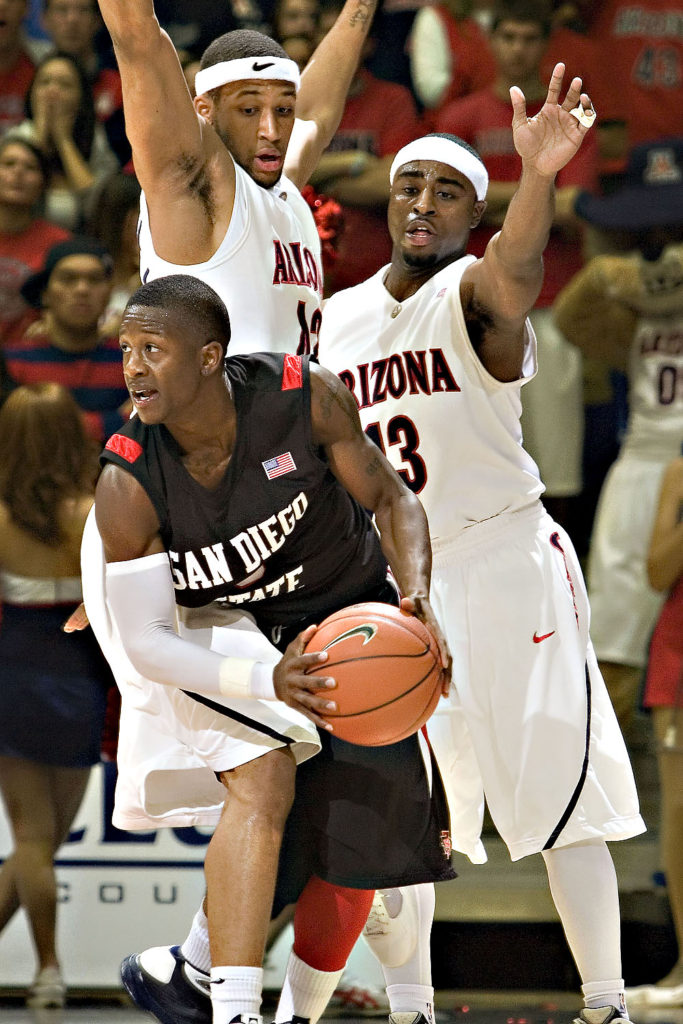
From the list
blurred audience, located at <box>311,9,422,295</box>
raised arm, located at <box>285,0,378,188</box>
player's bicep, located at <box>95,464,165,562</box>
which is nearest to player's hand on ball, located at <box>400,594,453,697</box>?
player's bicep, located at <box>95,464,165,562</box>

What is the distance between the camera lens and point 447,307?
4.05 meters

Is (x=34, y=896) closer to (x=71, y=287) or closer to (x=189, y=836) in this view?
(x=189, y=836)

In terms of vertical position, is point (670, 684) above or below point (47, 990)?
above

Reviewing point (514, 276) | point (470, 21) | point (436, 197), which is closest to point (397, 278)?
point (436, 197)

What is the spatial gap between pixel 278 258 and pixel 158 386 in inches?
30.1

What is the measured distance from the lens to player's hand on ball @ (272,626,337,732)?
3.11m

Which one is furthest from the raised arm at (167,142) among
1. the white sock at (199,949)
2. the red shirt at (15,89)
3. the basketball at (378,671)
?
the red shirt at (15,89)

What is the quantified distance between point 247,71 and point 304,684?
169cm

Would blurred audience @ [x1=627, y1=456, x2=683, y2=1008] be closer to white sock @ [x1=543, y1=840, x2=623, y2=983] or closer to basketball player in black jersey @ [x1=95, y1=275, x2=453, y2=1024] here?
white sock @ [x1=543, y1=840, x2=623, y2=983]

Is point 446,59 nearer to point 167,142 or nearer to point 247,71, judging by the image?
point 247,71

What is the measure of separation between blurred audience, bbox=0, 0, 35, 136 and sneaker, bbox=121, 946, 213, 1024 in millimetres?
4287

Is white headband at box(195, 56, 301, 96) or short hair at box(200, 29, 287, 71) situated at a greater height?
short hair at box(200, 29, 287, 71)

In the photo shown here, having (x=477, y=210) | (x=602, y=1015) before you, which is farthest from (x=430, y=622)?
(x=477, y=210)

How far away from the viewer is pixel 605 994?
386 centimetres
